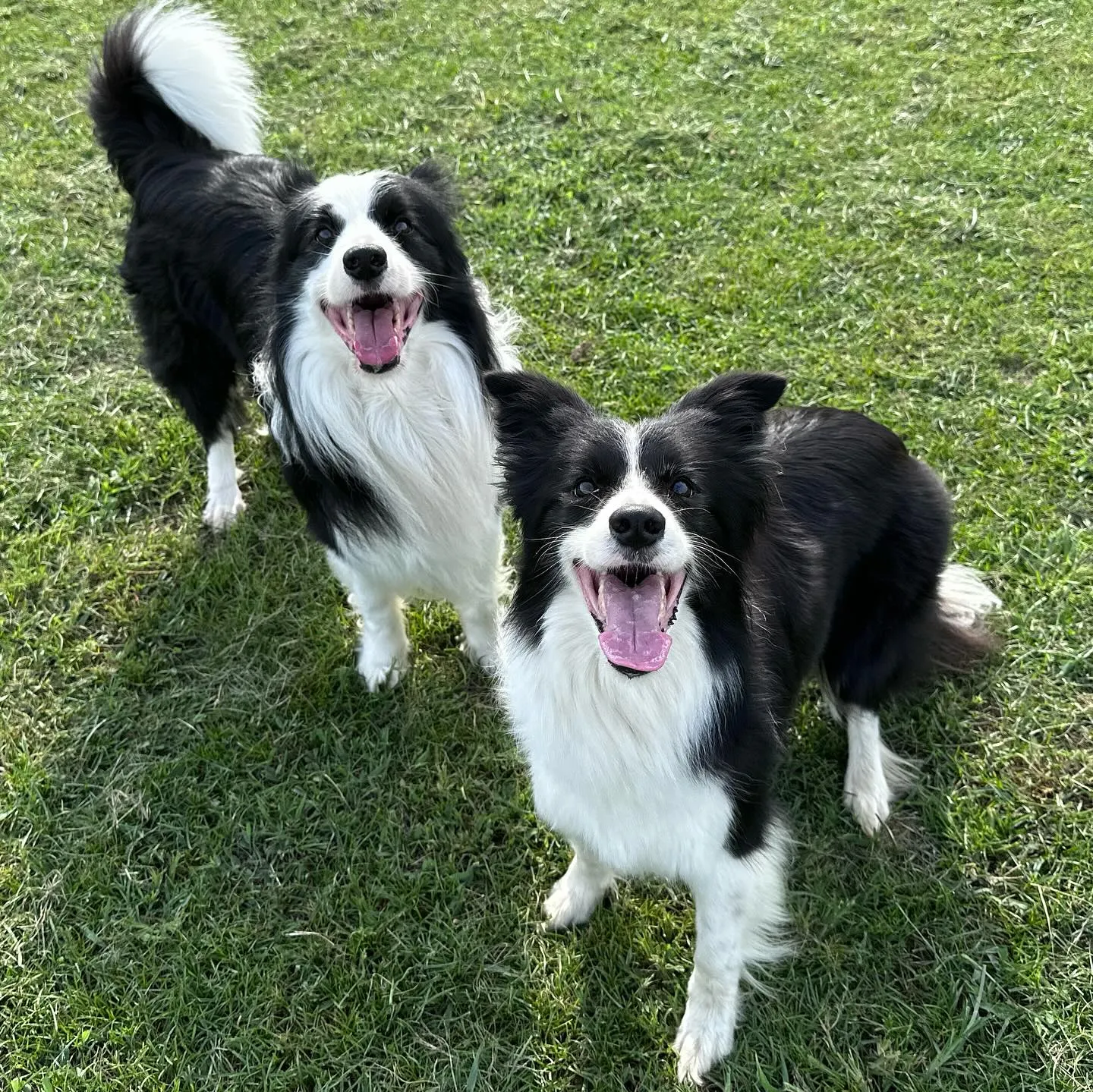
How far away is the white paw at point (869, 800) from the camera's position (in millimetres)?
2742

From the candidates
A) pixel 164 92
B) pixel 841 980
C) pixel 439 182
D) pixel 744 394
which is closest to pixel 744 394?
pixel 744 394

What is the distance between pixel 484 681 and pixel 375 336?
133 cm

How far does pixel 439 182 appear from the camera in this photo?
9.27 ft

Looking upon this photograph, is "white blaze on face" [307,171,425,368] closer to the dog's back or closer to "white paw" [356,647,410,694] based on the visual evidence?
the dog's back

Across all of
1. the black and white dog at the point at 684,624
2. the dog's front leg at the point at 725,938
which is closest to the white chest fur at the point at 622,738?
the black and white dog at the point at 684,624

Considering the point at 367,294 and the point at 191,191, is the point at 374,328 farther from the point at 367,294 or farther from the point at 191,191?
the point at 191,191

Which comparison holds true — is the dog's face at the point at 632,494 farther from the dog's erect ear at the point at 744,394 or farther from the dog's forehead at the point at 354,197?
the dog's forehead at the point at 354,197

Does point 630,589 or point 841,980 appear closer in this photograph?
point 630,589

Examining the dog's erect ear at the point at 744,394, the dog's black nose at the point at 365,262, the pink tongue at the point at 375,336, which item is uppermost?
the dog's black nose at the point at 365,262

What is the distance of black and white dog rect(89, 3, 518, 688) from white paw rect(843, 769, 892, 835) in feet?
4.25

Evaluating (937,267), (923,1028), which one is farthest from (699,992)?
(937,267)

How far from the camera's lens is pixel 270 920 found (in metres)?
2.72

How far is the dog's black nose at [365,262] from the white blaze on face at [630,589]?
919 millimetres

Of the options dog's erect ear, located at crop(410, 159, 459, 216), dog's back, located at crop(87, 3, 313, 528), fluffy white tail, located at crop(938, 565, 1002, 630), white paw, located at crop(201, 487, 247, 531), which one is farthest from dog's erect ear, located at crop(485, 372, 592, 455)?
white paw, located at crop(201, 487, 247, 531)
